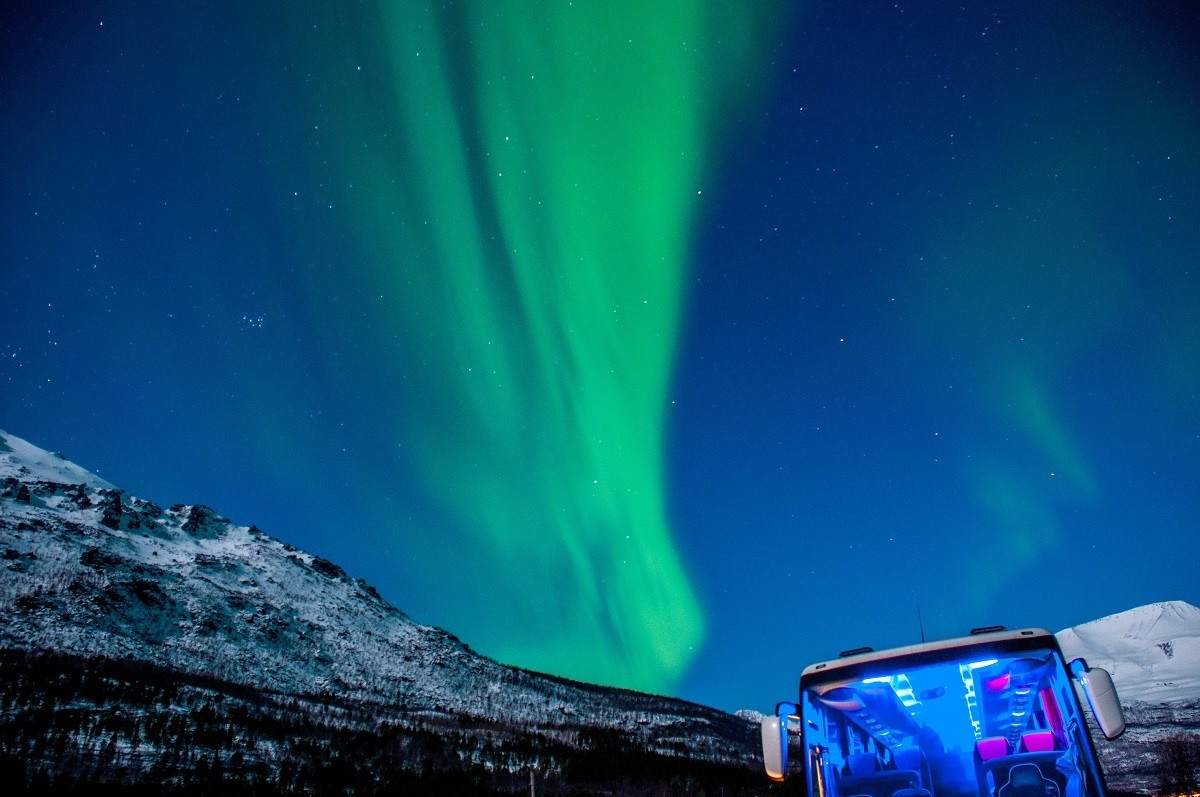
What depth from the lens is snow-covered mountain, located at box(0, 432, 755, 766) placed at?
89125 millimetres

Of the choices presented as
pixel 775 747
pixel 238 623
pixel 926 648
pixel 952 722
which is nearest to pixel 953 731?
pixel 952 722

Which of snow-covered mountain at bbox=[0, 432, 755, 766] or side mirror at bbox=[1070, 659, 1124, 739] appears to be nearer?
side mirror at bbox=[1070, 659, 1124, 739]

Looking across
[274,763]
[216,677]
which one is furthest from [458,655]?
[274,763]

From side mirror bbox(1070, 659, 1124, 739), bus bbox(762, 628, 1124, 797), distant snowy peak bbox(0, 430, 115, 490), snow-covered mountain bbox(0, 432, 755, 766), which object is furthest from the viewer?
distant snowy peak bbox(0, 430, 115, 490)

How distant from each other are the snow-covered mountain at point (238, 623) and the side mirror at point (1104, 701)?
8919 centimetres

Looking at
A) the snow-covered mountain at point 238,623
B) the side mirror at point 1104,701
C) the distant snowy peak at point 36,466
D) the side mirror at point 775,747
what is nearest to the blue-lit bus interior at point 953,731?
the side mirror at point 775,747

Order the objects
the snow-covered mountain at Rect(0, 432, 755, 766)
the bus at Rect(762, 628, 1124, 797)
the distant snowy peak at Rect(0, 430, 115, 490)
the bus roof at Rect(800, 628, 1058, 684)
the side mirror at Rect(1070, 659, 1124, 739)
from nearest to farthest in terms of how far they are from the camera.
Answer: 1. the side mirror at Rect(1070, 659, 1124, 739)
2. the bus at Rect(762, 628, 1124, 797)
3. the bus roof at Rect(800, 628, 1058, 684)
4. the snow-covered mountain at Rect(0, 432, 755, 766)
5. the distant snowy peak at Rect(0, 430, 115, 490)

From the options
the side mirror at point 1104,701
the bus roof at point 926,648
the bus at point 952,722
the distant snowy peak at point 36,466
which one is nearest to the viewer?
the side mirror at point 1104,701

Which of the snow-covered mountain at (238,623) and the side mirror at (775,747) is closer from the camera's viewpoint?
the side mirror at (775,747)

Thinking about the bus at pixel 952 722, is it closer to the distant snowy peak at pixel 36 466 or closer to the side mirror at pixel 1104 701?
the side mirror at pixel 1104 701

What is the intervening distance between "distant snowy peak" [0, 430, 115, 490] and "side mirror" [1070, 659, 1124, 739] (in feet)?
565

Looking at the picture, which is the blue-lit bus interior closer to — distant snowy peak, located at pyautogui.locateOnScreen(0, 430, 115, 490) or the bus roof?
the bus roof

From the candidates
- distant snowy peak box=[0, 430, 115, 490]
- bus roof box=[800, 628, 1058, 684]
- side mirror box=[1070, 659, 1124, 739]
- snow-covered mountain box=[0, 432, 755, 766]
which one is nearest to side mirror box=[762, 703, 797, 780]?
bus roof box=[800, 628, 1058, 684]

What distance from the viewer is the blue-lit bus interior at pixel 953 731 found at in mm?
7879
